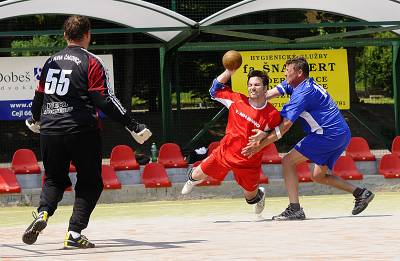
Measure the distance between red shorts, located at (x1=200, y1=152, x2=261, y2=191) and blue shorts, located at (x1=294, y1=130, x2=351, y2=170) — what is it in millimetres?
563

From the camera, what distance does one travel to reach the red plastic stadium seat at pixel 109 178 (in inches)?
579

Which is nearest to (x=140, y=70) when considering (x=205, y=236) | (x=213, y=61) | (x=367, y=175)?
(x=213, y=61)

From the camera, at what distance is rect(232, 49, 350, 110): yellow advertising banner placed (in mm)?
17406

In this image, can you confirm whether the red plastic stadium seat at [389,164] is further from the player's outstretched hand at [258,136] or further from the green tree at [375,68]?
the green tree at [375,68]

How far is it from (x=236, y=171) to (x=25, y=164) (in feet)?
17.1

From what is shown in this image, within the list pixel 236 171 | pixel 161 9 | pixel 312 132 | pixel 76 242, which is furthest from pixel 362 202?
pixel 161 9

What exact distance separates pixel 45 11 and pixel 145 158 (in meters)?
2.81

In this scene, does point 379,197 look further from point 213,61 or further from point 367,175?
point 213,61

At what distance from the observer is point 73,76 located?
28.2ft

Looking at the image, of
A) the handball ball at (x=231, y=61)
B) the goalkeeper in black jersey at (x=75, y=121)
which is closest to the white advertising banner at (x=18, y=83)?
the handball ball at (x=231, y=61)

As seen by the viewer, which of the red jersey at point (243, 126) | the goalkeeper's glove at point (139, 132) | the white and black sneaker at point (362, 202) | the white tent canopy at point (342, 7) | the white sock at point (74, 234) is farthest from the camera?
the white tent canopy at point (342, 7)

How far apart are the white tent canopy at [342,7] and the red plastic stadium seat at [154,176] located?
3.05 m

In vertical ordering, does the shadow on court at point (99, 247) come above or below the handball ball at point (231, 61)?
Result: below

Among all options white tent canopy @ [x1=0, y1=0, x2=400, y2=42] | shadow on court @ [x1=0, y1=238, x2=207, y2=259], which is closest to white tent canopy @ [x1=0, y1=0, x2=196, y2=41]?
white tent canopy @ [x1=0, y1=0, x2=400, y2=42]
